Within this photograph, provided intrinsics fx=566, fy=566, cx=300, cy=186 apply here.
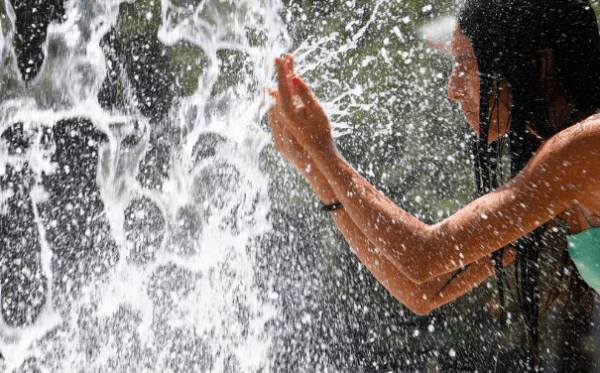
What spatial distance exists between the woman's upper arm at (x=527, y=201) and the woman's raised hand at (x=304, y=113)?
13.5 inches

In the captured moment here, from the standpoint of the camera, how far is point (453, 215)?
114cm

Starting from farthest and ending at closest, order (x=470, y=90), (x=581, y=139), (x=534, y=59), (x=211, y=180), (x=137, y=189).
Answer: (x=137, y=189) → (x=211, y=180) → (x=470, y=90) → (x=534, y=59) → (x=581, y=139)

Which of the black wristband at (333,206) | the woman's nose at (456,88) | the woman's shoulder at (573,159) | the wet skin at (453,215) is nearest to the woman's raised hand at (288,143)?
the wet skin at (453,215)

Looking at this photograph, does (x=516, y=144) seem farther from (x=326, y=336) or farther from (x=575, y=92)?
(x=326, y=336)

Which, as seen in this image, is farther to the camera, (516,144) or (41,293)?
(41,293)

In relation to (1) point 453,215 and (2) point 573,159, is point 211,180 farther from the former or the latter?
(2) point 573,159

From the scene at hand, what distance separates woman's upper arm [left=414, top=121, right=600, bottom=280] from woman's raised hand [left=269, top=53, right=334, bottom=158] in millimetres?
343

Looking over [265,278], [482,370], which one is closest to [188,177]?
[265,278]

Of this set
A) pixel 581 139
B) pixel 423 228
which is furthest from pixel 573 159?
pixel 423 228

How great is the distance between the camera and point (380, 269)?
147 cm

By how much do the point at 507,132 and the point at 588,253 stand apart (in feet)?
1.01

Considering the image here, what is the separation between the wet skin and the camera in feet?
3.28

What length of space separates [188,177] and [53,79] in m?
1.24

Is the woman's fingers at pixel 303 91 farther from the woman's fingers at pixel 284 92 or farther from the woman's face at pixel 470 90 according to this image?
the woman's face at pixel 470 90
